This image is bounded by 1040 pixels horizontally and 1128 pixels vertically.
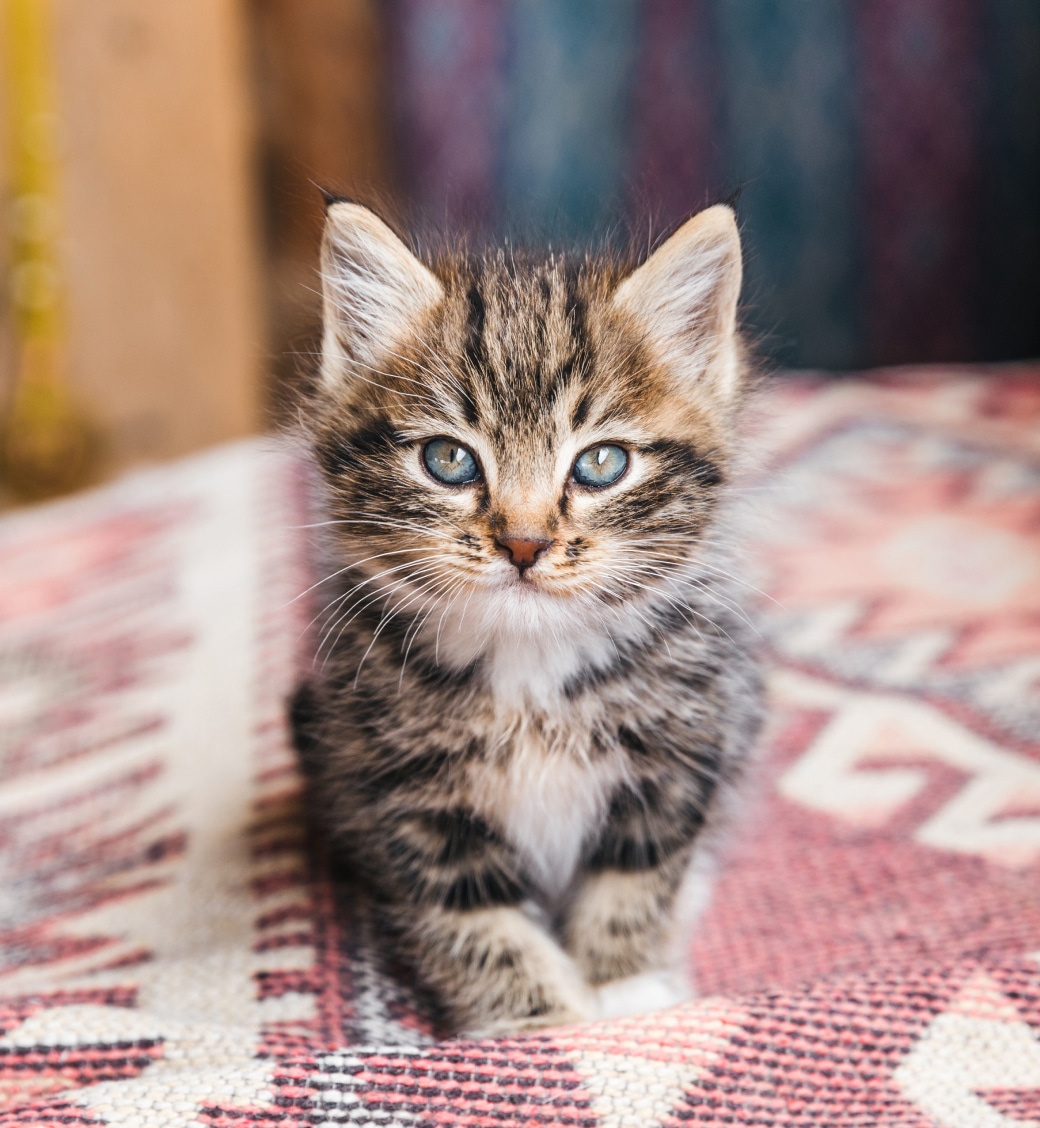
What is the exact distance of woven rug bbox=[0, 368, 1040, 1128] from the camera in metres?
0.82

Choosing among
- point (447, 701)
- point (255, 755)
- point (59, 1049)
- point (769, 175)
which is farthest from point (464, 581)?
point (769, 175)

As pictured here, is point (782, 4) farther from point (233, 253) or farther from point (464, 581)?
point (464, 581)

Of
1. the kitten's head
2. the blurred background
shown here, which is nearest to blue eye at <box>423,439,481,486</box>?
the kitten's head

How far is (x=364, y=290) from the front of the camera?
1027 millimetres

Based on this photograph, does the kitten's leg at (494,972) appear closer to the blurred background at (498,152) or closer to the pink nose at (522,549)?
the pink nose at (522,549)

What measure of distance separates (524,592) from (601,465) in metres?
0.12

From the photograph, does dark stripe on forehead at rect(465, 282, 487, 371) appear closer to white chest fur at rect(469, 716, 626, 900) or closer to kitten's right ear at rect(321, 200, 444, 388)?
kitten's right ear at rect(321, 200, 444, 388)

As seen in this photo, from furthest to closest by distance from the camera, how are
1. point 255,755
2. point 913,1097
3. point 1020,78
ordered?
point 1020,78
point 255,755
point 913,1097

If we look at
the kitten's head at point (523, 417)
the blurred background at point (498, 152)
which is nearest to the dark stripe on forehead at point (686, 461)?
the kitten's head at point (523, 417)

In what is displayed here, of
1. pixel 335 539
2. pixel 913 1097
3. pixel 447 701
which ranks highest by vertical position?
pixel 335 539

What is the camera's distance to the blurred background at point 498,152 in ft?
8.69

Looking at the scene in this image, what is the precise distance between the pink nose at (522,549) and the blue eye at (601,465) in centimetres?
7

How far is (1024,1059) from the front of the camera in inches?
33.9

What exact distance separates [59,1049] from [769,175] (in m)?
2.40
